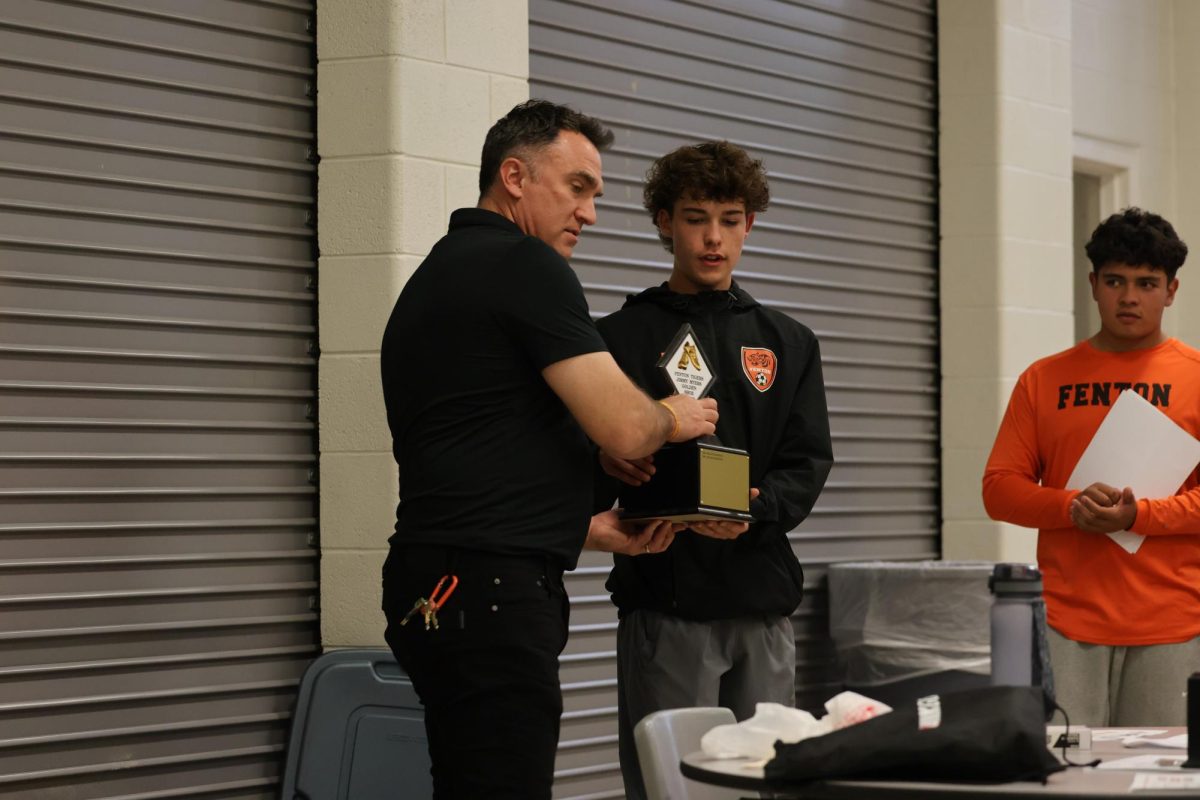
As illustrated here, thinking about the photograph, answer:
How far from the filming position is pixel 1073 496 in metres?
3.97

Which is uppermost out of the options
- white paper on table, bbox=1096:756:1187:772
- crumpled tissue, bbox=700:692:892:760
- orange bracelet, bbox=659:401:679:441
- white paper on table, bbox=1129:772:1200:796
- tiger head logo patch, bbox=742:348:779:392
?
tiger head logo patch, bbox=742:348:779:392

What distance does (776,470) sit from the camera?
3.67 meters

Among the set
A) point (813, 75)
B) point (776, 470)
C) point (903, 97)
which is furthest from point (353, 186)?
point (903, 97)

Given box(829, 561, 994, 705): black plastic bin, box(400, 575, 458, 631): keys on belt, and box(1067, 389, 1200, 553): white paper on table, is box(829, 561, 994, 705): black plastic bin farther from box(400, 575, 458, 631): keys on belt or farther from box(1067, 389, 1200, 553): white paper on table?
box(400, 575, 458, 631): keys on belt

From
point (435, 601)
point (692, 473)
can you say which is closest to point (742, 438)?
point (692, 473)

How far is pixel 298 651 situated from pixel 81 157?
141cm

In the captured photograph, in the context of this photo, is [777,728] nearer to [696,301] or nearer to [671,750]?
[671,750]

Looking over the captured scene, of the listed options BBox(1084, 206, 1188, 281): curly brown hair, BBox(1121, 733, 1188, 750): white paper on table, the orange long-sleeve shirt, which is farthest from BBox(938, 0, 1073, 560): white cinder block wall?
BBox(1121, 733, 1188, 750): white paper on table

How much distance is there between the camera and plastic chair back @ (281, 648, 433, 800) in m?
4.08

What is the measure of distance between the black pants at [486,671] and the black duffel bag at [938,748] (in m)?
0.76

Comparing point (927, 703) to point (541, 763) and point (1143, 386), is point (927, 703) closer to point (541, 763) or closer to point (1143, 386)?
point (541, 763)

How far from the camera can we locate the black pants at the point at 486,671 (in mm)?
2816

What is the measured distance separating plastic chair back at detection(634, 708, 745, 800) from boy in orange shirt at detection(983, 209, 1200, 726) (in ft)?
4.45

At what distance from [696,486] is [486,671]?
24.9 inches
